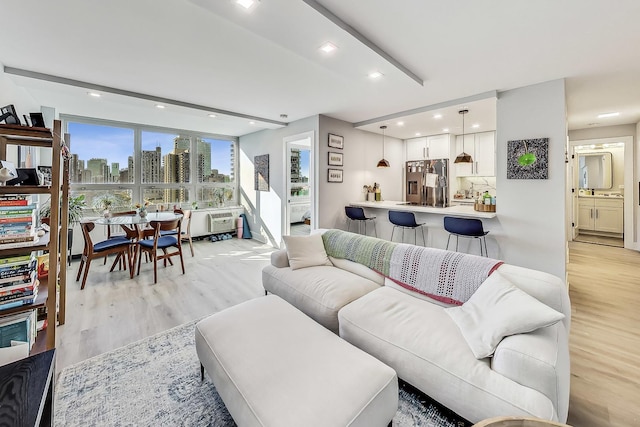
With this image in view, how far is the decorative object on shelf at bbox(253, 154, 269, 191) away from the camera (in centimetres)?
584

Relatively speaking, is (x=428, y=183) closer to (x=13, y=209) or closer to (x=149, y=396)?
(x=149, y=396)

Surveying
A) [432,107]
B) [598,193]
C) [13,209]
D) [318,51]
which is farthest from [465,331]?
[598,193]

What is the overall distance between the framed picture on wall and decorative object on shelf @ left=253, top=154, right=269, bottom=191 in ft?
5.41

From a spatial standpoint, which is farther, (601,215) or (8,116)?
(601,215)

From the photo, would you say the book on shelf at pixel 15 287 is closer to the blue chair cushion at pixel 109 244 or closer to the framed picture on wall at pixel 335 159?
the blue chair cushion at pixel 109 244

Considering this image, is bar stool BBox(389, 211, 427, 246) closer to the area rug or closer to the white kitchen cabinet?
the area rug

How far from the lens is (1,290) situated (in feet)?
5.13

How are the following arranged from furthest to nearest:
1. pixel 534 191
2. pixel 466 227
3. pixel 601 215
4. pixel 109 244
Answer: pixel 601 215 → pixel 109 244 → pixel 466 227 → pixel 534 191

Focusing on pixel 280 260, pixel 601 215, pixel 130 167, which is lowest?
pixel 280 260

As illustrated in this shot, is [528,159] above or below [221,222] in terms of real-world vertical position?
above

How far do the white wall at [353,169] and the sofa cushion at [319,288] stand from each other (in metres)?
2.15

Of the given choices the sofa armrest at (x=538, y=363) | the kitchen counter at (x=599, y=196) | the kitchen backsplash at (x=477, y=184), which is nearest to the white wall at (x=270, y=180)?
the kitchen backsplash at (x=477, y=184)

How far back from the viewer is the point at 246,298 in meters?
3.07

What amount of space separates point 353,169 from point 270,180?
1.75 m
